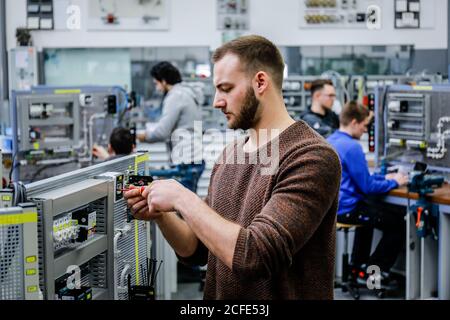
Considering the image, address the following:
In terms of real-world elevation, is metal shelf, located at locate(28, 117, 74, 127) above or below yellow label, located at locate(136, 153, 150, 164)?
below

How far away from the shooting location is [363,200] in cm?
481

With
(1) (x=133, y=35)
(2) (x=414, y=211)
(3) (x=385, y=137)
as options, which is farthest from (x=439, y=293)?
(1) (x=133, y=35)

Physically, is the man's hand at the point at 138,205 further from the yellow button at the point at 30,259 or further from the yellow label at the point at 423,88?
the yellow label at the point at 423,88

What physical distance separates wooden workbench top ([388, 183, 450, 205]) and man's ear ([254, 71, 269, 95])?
108 inches

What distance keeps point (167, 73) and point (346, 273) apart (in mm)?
1965

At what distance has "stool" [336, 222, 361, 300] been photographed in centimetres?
482

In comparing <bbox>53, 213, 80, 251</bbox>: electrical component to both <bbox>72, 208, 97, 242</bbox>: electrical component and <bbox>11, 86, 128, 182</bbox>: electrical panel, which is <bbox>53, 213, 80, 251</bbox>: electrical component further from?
<bbox>11, 86, 128, 182</bbox>: electrical panel

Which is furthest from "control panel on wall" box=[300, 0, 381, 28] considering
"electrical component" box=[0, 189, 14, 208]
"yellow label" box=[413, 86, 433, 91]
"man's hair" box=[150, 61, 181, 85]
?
"electrical component" box=[0, 189, 14, 208]

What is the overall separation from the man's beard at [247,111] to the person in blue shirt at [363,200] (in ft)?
9.55

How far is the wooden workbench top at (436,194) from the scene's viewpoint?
4.29 meters

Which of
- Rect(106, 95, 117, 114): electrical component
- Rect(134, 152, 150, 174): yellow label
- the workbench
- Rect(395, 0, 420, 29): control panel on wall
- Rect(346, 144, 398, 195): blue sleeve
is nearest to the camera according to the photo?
Rect(134, 152, 150, 174): yellow label

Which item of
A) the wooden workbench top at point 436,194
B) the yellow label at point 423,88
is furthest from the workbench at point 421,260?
the yellow label at point 423,88

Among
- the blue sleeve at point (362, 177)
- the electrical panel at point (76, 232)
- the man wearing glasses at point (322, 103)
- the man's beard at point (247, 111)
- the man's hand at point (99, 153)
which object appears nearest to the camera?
the electrical panel at point (76, 232)

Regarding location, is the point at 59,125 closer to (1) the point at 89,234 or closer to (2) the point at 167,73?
(2) the point at 167,73
